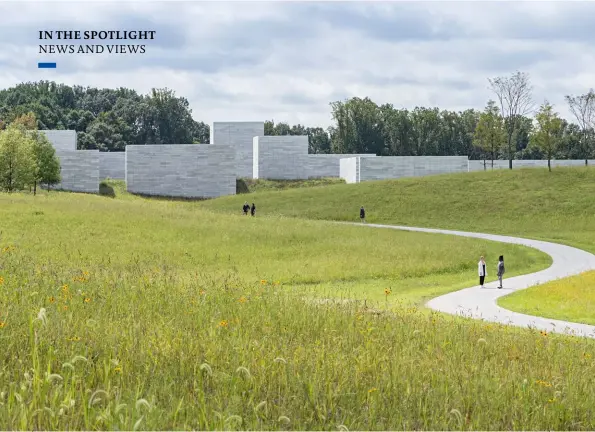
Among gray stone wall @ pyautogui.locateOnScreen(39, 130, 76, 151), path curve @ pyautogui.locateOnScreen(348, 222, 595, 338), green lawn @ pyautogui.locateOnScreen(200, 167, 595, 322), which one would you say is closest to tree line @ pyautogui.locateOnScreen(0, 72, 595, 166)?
gray stone wall @ pyautogui.locateOnScreen(39, 130, 76, 151)

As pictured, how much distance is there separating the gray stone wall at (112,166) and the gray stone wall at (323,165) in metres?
24.3

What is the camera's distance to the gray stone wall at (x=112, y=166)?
103438 mm

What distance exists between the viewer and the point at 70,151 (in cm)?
9181

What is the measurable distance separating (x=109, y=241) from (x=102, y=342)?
27.2m

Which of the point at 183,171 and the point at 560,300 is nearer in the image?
the point at 560,300

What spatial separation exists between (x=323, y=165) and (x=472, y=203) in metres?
42.0

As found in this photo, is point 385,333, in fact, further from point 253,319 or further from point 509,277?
point 509,277

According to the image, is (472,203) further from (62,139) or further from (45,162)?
(62,139)

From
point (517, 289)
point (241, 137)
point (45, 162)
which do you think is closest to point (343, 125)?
point (241, 137)

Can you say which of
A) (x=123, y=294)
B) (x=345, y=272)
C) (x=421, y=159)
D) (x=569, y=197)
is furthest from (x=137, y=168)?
(x=123, y=294)

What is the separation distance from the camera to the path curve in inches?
694

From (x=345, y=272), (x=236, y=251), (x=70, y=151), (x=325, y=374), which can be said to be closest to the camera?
(x=325, y=374)

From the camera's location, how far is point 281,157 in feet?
333

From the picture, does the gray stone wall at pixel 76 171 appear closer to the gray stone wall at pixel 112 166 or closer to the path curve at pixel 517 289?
the gray stone wall at pixel 112 166
